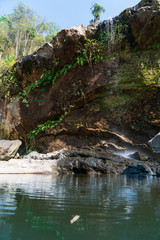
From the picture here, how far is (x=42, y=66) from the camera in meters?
12.0

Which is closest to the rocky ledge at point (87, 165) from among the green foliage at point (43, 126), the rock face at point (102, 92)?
the rock face at point (102, 92)

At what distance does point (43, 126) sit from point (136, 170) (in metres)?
6.53

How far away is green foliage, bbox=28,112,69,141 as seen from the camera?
11453mm

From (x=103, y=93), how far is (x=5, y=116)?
23.8ft

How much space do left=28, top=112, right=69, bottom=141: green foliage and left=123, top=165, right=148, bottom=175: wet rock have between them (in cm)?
540

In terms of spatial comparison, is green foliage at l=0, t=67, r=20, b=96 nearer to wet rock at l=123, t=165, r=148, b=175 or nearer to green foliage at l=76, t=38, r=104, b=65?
green foliage at l=76, t=38, r=104, b=65

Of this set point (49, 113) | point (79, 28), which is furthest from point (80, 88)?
point (79, 28)

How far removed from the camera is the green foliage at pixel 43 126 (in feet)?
37.6

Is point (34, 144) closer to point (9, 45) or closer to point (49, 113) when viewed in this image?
point (49, 113)

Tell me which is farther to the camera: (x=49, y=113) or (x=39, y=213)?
(x=49, y=113)

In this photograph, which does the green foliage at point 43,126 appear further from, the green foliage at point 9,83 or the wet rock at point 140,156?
the wet rock at point 140,156

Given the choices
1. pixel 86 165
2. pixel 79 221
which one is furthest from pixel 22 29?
pixel 79 221

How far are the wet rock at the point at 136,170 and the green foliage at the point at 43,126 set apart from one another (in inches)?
212

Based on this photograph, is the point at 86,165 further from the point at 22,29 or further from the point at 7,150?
the point at 22,29
